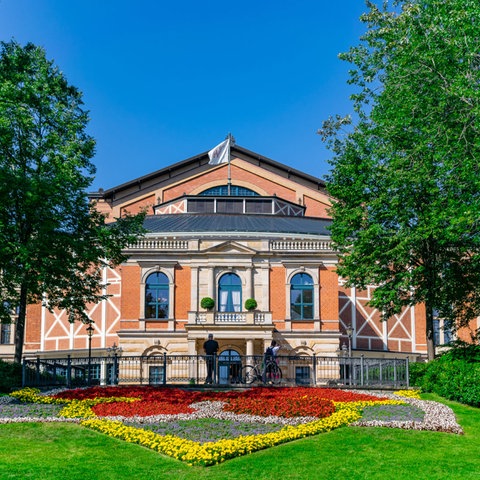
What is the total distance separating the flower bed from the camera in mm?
13523

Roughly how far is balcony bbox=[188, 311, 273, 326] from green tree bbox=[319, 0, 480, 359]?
914cm

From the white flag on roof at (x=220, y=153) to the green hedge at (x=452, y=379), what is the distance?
34.7 meters

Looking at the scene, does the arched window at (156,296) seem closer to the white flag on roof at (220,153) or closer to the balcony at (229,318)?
the balcony at (229,318)

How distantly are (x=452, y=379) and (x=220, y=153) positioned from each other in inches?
1528

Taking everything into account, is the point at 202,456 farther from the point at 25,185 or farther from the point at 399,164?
the point at 399,164

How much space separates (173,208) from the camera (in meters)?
52.3

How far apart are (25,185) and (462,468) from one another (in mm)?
16519

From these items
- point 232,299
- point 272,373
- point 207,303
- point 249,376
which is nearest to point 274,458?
point 272,373

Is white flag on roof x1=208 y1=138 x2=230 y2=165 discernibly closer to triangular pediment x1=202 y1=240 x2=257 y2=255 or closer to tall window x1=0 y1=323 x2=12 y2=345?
triangular pediment x1=202 y1=240 x2=257 y2=255

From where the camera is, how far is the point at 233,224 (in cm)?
4500

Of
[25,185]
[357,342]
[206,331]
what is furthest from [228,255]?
[25,185]

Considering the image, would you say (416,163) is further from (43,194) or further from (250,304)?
(250,304)

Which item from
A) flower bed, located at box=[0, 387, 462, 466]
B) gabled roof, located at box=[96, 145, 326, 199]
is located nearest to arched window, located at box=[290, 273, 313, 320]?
flower bed, located at box=[0, 387, 462, 466]

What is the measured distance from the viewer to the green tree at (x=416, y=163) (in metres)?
20.0
